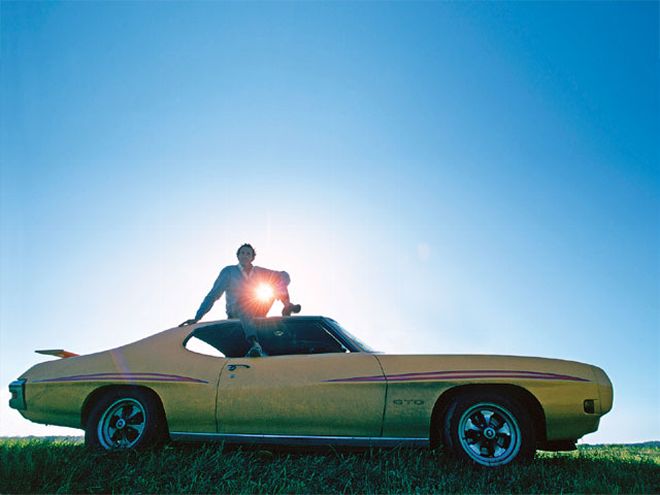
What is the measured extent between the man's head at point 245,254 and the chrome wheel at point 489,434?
9.95 ft

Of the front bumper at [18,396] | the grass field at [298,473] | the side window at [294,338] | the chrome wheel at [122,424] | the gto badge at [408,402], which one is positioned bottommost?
the grass field at [298,473]

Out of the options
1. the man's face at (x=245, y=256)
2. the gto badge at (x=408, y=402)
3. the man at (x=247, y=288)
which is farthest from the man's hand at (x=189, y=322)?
the gto badge at (x=408, y=402)

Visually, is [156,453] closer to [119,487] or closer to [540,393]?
[119,487]

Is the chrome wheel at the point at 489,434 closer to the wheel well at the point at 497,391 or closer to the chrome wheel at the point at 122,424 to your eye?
the wheel well at the point at 497,391

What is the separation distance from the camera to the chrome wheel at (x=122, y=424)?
4.32 meters

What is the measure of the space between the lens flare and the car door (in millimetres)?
1184

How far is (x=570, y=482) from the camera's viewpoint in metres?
3.61

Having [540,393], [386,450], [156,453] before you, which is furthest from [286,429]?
[540,393]

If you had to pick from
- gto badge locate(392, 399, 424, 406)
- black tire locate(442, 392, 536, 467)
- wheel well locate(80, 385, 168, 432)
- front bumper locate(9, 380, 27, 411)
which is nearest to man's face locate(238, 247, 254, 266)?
wheel well locate(80, 385, 168, 432)

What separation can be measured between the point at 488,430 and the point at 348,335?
4.66ft

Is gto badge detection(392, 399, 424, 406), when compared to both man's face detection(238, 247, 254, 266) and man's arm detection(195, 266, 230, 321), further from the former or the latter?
man's face detection(238, 247, 254, 266)

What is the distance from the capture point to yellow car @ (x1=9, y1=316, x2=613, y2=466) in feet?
12.6

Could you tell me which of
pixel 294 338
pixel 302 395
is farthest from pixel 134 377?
pixel 302 395

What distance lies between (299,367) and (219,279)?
1.85 m
